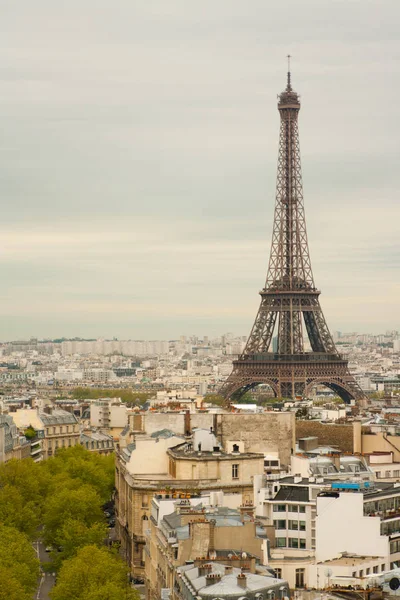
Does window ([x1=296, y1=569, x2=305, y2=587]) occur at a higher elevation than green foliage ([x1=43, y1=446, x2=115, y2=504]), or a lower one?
lower

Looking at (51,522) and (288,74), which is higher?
(288,74)

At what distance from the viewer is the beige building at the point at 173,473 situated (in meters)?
57.6

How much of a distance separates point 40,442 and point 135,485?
48768 mm

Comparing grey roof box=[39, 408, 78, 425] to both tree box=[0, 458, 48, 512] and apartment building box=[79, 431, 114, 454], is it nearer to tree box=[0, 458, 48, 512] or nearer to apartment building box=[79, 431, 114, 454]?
apartment building box=[79, 431, 114, 454]

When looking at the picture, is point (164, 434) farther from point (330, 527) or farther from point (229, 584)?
point (229, 584)

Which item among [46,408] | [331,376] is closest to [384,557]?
[46,408]

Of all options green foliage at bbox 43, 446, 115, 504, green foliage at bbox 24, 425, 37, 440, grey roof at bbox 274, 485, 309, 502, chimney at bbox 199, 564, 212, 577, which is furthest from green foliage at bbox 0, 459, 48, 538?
chimney at bbox 199, 564, 212, 577

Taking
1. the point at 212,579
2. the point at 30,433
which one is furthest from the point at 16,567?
the point at 30,433

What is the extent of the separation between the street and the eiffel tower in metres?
71.0

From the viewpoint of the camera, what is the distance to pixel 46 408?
120 metres

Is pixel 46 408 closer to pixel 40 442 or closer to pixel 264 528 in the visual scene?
pixel 40 442

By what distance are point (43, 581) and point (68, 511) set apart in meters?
4.15

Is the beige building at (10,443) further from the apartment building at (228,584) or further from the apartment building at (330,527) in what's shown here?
the apartment building at (228,584)

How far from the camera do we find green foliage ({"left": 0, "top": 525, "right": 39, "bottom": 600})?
46.4 meters
